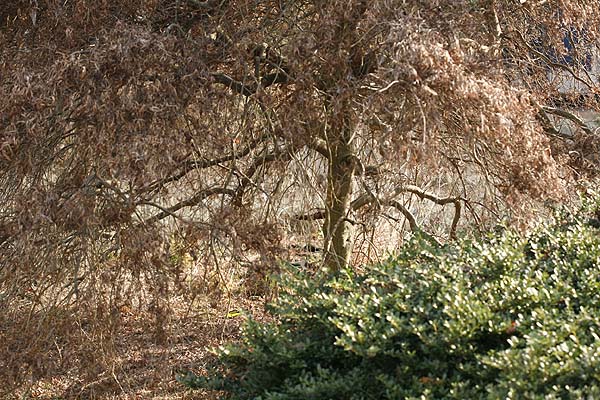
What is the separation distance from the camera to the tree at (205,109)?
3945 millimetres

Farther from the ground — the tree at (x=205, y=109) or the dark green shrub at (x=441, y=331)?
the tree at (x=205, y=109)

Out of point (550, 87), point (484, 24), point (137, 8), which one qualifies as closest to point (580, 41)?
point (550, 87)

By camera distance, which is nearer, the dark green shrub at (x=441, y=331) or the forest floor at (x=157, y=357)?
the dark green shrub at (x=441, y=331)

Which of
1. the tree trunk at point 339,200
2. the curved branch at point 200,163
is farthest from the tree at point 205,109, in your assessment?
the tree trunk at point 339,200

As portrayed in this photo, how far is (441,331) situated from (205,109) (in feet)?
5.56

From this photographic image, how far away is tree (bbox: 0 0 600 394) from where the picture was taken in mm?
3945

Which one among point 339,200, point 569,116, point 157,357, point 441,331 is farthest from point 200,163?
point 569,116

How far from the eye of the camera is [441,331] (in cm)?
322

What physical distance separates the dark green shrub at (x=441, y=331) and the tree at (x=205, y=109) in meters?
0.51

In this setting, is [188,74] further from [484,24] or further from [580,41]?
[580,41]

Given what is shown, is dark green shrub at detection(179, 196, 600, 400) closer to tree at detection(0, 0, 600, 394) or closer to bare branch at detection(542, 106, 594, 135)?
tree at detection(0, 0, 600, 394)

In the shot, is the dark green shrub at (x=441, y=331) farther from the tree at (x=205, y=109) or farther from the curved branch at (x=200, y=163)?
the curved branch at (x=200, y=163)

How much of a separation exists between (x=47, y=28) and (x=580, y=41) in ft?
10.4

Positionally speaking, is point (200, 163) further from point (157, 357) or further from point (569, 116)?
point (569, 116)
